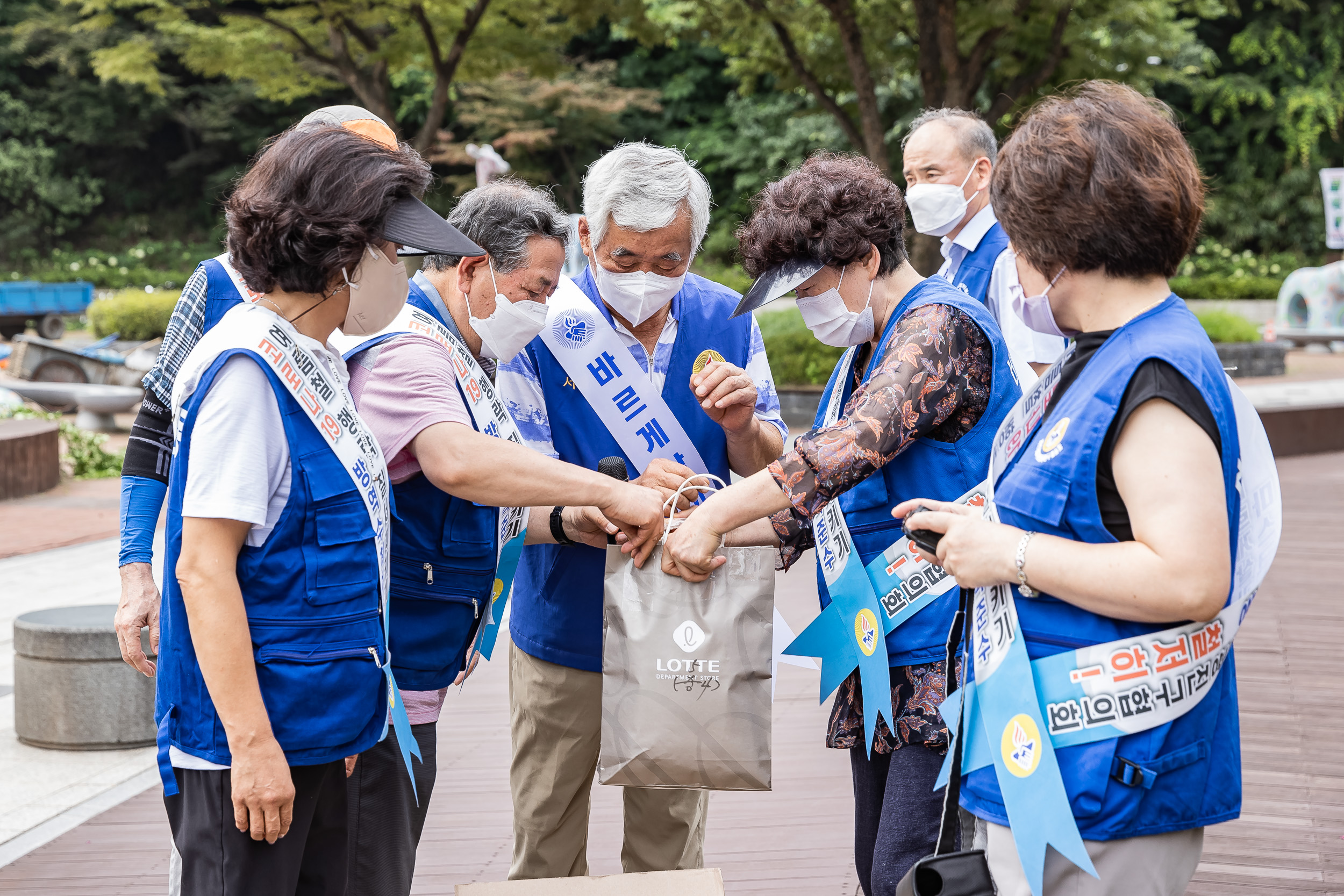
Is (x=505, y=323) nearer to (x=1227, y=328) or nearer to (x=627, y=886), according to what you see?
(x=627, y=886)

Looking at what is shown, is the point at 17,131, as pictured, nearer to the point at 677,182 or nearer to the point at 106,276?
the point at 106,276

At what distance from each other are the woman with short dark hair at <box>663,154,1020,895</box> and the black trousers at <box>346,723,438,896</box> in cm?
68

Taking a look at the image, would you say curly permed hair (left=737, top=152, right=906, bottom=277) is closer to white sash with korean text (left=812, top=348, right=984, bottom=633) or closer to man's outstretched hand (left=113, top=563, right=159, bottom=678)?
white sash with korean text (left=812, top=348, right=984, bottom=633)

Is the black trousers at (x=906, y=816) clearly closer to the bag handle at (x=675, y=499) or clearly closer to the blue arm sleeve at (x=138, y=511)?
the bag handle at (x=675, y=499)

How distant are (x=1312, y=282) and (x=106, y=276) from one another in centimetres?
2921

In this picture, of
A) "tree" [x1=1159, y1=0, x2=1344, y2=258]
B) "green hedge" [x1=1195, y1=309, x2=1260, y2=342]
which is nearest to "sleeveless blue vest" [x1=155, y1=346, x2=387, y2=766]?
"green hedge" [x1=1195, y1=309, x2=1260, y2=342]

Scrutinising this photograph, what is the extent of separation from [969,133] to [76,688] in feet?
13.6

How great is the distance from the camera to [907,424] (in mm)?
2123

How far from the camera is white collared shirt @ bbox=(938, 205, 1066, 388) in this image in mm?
3949

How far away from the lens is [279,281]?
6.37ft

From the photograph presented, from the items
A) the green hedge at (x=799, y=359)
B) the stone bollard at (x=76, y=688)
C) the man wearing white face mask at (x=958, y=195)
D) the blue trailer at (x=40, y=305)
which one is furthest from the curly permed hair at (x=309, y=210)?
the blue trailer at (x=40, y=305)

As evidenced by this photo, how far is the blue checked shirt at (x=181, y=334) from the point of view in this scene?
8.42 ft

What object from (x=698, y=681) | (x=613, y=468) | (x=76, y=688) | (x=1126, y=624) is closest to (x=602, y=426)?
(x=613, y=468)

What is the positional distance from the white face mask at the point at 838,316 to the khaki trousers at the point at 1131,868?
106 cm
